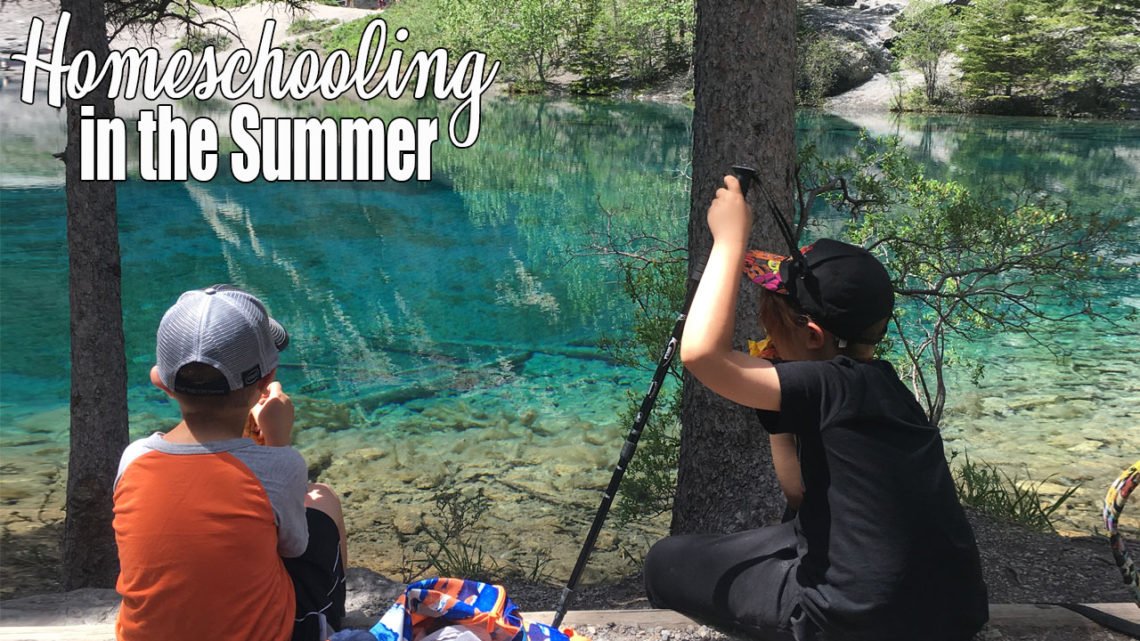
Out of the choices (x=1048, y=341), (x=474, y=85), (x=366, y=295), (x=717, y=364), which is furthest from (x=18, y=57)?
(x=1048, y=341)

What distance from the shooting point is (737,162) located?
2.98m

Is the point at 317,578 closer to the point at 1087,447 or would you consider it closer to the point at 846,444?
the point at 846,444

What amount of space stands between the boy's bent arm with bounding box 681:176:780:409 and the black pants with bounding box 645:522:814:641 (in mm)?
494

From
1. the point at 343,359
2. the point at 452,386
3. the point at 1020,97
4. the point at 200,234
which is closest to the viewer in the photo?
the point at 452,386

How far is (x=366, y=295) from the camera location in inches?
453

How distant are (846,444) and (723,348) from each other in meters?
0.29

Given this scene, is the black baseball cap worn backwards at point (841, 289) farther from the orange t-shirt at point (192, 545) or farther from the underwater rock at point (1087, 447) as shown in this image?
the underwater rock at point (1087, 447)

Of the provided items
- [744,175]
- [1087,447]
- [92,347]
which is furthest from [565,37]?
[744,175]

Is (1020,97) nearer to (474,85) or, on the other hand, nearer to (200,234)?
(200,234)

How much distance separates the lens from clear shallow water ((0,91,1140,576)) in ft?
20.8

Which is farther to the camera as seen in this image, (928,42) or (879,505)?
(928,42)

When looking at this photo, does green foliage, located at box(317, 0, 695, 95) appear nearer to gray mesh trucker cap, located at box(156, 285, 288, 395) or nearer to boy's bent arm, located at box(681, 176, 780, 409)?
boy's bent arm, located at box(681, 176, 780, 409)

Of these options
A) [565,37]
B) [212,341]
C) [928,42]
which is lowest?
[212,341]

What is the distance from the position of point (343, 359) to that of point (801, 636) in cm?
769
